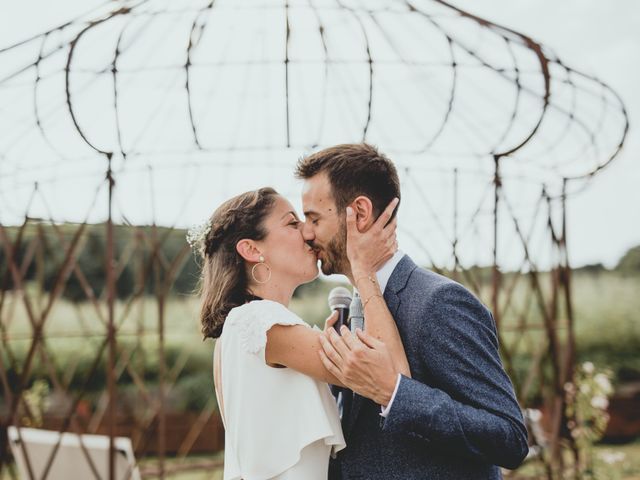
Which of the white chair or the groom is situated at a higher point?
the groom

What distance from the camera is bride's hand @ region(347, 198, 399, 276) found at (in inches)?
91.9

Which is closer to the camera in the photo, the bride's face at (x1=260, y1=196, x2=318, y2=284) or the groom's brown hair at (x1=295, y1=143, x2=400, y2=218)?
the groom's brown hair at (x1=295, y1=143, x2=400, y2=218)

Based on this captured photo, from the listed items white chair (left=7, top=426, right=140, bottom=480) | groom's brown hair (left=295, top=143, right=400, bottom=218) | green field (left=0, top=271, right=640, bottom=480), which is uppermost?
groom's brown hair (left=295, top=143, right=400, bottom=218)

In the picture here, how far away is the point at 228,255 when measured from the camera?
285 centimetres

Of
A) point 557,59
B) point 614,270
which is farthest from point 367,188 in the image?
point 614,270

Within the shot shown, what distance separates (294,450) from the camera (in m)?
2.44

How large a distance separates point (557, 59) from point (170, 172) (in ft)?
11.5

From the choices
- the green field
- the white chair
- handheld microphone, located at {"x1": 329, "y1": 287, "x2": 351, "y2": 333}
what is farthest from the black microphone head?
the green field

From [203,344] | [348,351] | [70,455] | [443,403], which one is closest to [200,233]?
[348,351]

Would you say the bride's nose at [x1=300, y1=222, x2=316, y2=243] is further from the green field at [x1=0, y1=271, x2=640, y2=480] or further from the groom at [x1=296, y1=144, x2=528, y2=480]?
the green field at [x1=0, y1=271, x2=640, y2=480]

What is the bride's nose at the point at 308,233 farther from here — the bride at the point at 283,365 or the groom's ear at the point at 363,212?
the groom's ear at the point at 363,212

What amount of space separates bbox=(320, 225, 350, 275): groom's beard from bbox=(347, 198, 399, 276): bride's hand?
101 mm

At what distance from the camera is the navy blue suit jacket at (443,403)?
6.50 feet

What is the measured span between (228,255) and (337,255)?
1.73ft
